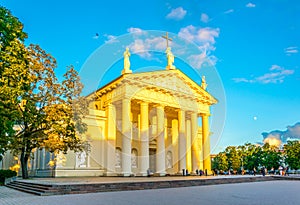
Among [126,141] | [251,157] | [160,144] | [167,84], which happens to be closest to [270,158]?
[251,157]

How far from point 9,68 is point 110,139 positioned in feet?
58.9

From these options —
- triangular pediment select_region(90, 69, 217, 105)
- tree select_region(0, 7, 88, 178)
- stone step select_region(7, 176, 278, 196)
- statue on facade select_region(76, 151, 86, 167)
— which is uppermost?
triangular pediment select_region(90, 69, 217, 105)

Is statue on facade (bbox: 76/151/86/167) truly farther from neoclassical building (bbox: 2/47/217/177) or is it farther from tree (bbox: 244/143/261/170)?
tree (bbox: 244/143/261/170)

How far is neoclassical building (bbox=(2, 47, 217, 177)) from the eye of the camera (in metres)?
31.8

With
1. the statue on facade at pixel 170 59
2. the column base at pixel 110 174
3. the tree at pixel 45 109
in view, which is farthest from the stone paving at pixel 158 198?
the statue on facade at pixel 170 59

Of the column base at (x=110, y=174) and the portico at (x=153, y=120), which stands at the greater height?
the portico at (x=153, y=120)

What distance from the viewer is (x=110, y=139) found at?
112 ft

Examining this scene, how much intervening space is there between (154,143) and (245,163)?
37597mm

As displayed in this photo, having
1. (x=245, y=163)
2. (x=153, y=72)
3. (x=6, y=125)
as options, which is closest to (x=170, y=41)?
(x=153, y=72)

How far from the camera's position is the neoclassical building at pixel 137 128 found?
31.8 meters

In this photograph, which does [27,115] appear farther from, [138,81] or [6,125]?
[138,81]

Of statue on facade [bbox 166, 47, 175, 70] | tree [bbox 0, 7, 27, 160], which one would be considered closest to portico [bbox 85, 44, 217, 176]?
statue on facade [bbox 166, 47, 175, 70]

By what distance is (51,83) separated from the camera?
81.1ft

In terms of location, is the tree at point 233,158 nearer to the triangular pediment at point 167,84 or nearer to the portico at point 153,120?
the portico at point 153,120
